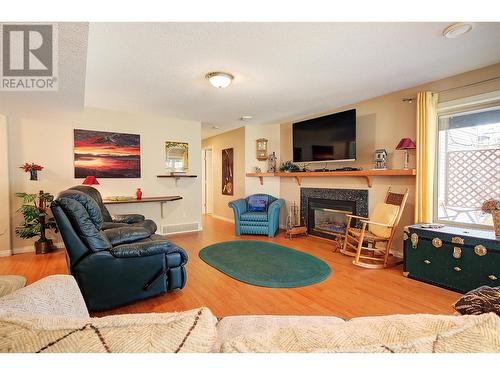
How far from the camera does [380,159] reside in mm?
3637

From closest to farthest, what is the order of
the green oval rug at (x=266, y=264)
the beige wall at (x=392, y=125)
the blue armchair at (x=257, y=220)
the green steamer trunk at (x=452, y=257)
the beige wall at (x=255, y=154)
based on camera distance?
the green steamer trunk at (x=452, y=257), the green oval rug at (x=266, y=264), the beige wall at (x=392, y=125), the blue armchair at (x=257, y=220), the beige wall at (x=255, y=154)

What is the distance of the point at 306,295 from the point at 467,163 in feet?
8.44

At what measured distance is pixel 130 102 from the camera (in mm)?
3889

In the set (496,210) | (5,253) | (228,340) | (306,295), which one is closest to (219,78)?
(306,295)

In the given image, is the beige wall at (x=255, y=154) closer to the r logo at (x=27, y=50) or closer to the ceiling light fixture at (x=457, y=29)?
the ceiling light fixture at (x=457, y=29)

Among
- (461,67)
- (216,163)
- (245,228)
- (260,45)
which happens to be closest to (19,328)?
(260,45)

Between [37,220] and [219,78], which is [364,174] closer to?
[219,78]

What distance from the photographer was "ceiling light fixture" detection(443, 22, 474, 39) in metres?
1.91

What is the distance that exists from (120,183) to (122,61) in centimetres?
257

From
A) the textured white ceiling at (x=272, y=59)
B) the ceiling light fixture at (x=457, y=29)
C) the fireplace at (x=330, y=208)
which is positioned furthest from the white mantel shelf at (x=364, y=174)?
the ceiling light fixture at (x=457, y=29)

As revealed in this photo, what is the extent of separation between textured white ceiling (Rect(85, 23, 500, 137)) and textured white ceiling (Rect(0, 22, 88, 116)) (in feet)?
0.77

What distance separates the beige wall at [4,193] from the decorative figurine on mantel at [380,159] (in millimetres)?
5382

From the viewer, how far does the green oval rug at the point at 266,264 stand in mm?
2736
